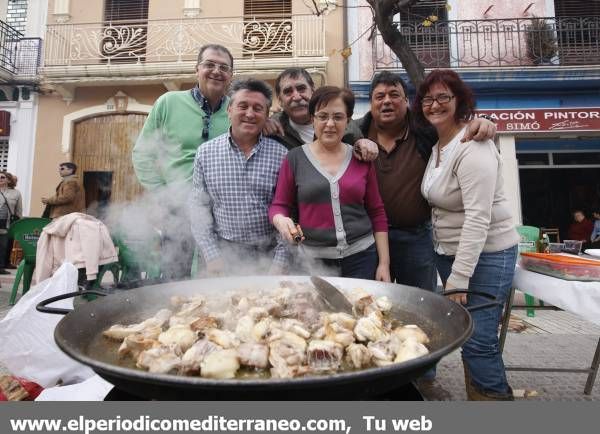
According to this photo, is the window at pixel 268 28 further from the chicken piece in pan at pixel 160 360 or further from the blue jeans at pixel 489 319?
the chicken piece in pan at pixel 160 360

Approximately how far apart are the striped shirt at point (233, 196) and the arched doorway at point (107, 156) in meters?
8.46

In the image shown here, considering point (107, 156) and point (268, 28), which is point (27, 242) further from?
point (268, 28)

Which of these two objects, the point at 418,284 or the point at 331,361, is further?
the point at 418,284

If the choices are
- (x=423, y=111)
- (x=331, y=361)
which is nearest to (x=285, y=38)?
(x=423, y=111)

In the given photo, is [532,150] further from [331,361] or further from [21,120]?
[21,120]

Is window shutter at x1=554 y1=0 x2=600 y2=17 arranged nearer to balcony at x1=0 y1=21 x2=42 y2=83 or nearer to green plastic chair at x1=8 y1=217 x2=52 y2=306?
green plastic chair at x1=8 y1=217 x2=52 y2=306

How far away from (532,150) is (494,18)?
362 centimetres

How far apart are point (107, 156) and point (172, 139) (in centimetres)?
856

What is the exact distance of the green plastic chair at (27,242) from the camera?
544 centimetres

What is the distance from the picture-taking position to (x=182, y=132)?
2979 mm

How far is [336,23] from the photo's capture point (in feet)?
33.1

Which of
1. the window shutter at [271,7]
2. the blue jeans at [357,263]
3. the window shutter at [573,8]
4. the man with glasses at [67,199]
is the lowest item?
the blue jeans at [357,263]

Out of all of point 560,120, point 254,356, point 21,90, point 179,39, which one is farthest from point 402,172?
point 21,90

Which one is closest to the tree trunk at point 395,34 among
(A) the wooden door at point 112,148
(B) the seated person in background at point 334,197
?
(B) the seated person in background at point 334,197
